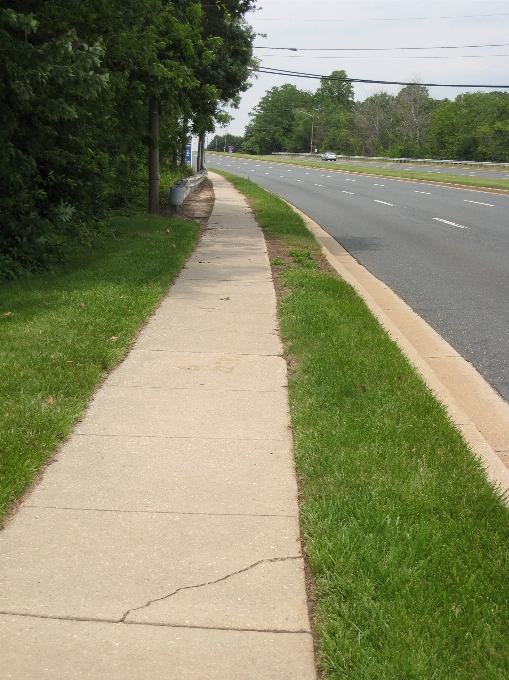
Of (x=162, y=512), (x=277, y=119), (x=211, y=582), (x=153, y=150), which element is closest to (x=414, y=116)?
(x=277, y=119)

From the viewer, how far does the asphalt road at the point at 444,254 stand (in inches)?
316

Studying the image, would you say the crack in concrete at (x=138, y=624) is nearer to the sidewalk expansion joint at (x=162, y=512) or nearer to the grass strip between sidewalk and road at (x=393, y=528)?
the grass strip between sidewalk and road at (x=393, y=528)

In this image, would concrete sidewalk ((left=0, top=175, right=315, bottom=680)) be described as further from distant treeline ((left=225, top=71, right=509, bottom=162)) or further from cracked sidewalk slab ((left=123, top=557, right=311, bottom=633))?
distant treeline ((left=225, top=71, right=509, bottom=162))

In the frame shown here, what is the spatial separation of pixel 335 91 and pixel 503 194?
14683 centimetres

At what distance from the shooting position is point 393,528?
3.54 meters

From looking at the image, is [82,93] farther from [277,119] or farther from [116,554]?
[277,119]

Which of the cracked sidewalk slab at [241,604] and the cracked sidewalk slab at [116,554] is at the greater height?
the cracked sidewalk slab at [241,604]

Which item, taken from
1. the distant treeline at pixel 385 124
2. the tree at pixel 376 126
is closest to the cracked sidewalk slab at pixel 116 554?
the distant treeline at pixel 385 124

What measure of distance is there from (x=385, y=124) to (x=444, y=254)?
379ft

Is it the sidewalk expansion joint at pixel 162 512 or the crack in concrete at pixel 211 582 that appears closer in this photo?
the crack in concrete at pixel 211 582

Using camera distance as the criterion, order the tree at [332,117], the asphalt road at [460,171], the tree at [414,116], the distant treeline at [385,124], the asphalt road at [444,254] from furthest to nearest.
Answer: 1. the tree at [332,117]
2. the tree at [414,116]
3. the distant treeline at [385,124]
4. the asphalt road at [460,171]
5. the asphalt road at [444,254]

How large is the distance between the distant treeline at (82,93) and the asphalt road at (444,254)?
4.73 m

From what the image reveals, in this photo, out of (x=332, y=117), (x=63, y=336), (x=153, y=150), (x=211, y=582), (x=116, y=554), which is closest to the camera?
(x=211, y=582)

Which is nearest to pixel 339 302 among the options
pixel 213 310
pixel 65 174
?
pixel 213 310
